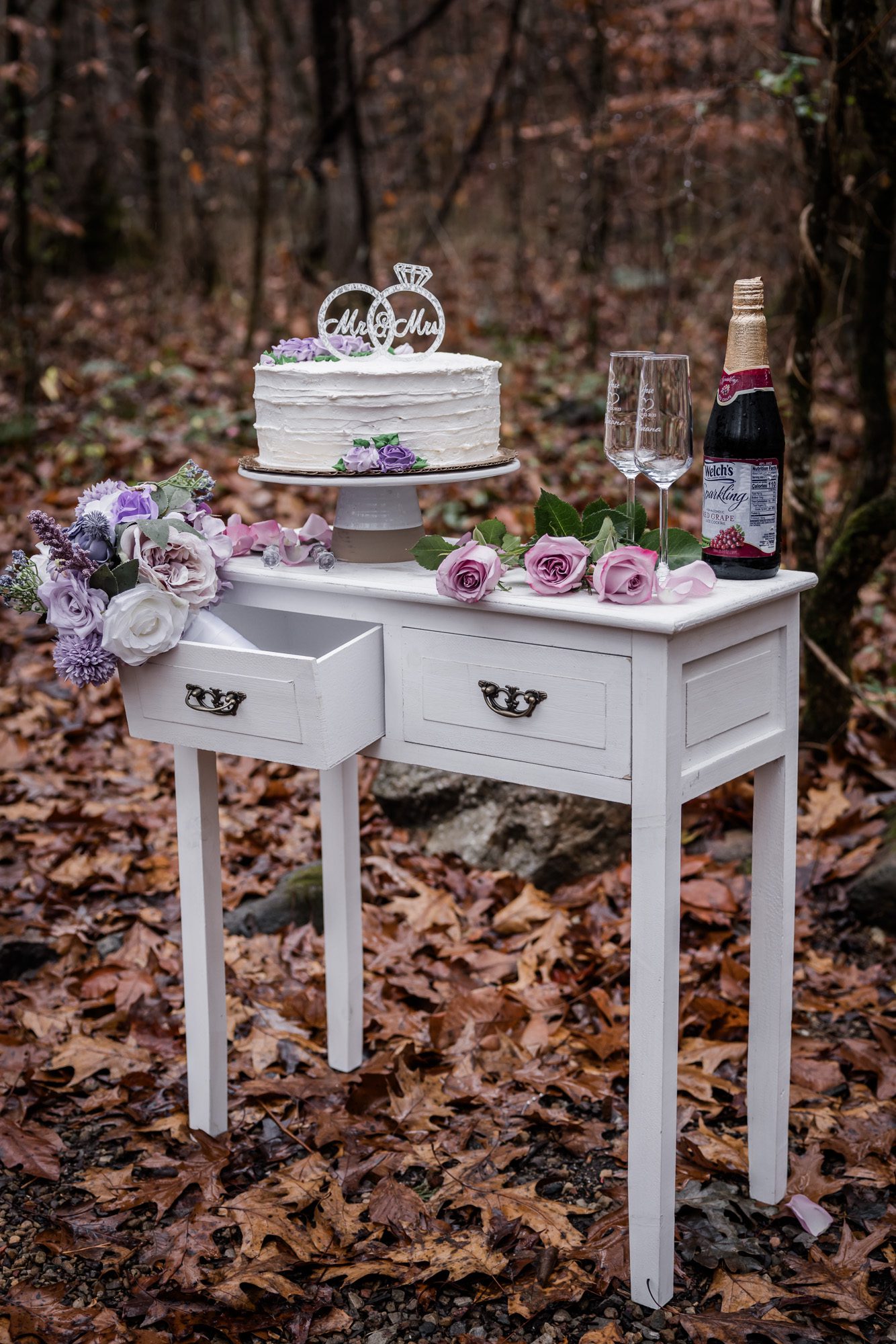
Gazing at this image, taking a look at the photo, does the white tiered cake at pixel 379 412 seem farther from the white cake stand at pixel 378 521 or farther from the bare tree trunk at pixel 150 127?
the bare tree trunk at pixel 150 127

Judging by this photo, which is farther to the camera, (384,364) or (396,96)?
(396,96)

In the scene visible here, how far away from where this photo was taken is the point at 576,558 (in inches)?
80.7

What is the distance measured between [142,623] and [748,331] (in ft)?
3.66

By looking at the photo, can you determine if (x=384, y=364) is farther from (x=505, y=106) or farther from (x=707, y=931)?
(x=505, y=106)

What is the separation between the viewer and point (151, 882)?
3.67 meters

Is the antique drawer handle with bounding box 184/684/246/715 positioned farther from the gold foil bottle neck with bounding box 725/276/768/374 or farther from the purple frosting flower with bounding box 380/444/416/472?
the gold foil bottle neck with bounding box 725/276/768/374

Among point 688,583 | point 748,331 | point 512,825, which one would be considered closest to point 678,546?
point 688,583

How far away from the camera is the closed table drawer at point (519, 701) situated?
78.4 inches

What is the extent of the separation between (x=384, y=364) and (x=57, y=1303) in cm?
173

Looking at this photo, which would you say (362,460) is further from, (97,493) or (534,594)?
(97,493)

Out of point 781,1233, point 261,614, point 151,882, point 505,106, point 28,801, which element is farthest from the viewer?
point 505,106

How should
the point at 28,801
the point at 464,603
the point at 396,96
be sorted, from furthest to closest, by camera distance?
the point at 396,96, the point at 28,801, the point at 464,603

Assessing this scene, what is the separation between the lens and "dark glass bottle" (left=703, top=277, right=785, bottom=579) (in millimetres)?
2045

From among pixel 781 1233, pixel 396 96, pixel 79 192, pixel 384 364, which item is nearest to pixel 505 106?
pixel 396 96
